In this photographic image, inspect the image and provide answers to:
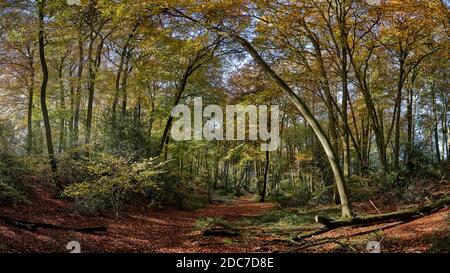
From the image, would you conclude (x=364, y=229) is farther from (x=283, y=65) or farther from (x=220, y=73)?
(x=220, y=73)

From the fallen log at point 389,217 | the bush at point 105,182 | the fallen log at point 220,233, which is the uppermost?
the bush at point 105,182

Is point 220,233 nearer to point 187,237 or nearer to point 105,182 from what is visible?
point 187,237

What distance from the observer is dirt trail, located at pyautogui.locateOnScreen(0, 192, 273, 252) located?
6873mm

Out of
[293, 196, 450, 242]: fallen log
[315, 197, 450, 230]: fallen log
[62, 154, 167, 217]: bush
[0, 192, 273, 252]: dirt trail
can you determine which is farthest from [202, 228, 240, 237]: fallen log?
[315, 197, 450, 230]: fallen log

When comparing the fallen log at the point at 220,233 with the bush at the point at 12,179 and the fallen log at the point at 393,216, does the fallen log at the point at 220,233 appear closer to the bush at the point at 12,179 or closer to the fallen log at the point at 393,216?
the fallen log at the point at 393,216

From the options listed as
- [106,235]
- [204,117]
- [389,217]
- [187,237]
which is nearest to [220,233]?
[187,237]

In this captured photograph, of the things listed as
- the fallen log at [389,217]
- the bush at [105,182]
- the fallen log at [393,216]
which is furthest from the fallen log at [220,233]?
the fallen log at [393,216]

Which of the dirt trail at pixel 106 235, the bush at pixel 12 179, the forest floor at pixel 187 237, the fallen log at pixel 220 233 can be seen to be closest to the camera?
the forest floor at pixel 187 237

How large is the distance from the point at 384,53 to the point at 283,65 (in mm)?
5362

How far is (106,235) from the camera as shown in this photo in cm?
873

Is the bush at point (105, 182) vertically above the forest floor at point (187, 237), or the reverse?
the bush at point (105, 182)

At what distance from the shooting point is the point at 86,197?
10766 mm

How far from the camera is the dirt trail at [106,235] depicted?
6873 millimetres
